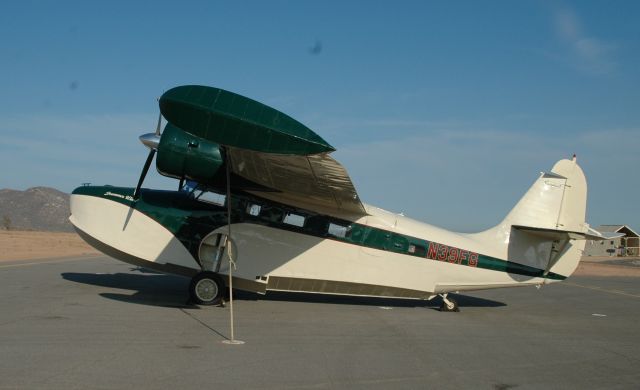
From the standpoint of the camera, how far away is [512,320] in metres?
12.3

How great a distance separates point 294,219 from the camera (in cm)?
1255

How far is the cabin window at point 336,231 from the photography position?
12.7m

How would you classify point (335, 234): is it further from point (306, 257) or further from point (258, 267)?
point (258, 267)

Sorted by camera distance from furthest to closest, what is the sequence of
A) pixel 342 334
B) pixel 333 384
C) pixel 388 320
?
pixel 388 320 → pixel 342 334 → pixel 333 384

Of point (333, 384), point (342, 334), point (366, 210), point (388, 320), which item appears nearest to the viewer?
point (333, 384)

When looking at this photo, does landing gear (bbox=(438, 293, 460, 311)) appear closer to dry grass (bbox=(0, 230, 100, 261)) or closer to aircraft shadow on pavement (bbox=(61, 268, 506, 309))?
aircraft shadow on pavement (bbox=(61, 268, 506, 309))

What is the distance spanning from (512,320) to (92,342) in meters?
8.89

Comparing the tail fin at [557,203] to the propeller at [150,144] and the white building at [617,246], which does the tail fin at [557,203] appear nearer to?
the propeller at [150,144]

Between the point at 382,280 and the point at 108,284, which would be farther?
the point at 108,284

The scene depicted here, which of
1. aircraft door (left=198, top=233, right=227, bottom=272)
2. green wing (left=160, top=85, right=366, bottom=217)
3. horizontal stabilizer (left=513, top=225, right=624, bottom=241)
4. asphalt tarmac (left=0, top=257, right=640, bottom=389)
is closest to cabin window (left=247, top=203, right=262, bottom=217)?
aircraft door (left=198, top=233, right=227, bottom=272)

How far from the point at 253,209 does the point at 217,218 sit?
33.0 inches

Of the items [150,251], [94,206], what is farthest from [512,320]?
[94,206]

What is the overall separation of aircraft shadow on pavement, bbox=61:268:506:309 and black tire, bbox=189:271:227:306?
225 mm

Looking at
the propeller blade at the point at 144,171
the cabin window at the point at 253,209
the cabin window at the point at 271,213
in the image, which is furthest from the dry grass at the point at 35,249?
the cabin window at the point at 271,213
